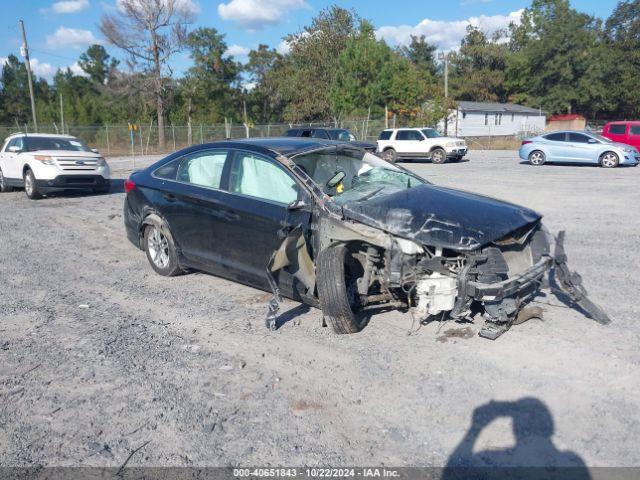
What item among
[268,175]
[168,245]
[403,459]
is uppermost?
[268,175]

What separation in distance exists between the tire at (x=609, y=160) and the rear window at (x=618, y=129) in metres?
4.18

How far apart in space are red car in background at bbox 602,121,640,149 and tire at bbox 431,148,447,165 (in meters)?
7.30

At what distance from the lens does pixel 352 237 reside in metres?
4.63

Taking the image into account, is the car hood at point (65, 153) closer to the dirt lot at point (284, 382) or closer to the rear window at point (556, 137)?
the dirt lot at point (284, 382)

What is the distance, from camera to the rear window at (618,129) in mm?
24125

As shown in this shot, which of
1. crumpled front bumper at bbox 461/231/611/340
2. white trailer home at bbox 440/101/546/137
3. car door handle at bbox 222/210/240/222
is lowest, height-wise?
crumpled front bumper at bbox 461/231/611/340

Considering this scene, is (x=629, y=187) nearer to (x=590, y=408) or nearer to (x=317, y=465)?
(x=590, y=408)

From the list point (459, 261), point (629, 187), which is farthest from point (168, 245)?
point (629, 187)

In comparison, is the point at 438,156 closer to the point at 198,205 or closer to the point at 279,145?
the point at 279,145

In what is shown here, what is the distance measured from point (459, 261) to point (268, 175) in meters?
2.07

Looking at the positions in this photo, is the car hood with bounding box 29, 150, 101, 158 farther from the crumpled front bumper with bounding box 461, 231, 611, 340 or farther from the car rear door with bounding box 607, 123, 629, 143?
the car rear door with bounding box 607, 123, 629, 143

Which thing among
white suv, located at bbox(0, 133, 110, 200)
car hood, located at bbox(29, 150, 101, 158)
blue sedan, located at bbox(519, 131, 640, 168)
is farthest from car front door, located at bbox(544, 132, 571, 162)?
car hood, located at bbox(29, 150, 101, 158)

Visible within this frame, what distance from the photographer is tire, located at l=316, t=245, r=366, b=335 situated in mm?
4527

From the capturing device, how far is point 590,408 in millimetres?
3551
